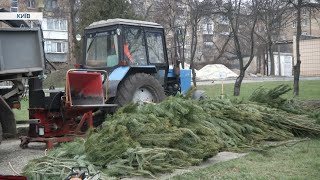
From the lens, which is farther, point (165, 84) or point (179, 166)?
point (165, 84)

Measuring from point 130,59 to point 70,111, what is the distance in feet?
8.28

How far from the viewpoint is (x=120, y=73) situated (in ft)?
35.1

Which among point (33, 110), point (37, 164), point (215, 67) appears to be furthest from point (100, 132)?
point (215, 67)

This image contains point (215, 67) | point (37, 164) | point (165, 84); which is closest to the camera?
point (37, 164)

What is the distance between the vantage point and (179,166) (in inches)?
259

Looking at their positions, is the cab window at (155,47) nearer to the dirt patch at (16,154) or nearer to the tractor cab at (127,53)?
the tractor cab at (127,53)

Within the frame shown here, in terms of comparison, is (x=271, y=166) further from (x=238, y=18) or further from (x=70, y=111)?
(x=238, y=18)

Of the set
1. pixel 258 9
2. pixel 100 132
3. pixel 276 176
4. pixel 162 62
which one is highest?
pixel 258 9

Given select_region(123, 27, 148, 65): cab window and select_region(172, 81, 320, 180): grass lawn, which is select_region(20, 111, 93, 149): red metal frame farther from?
select_region(172, 81, 320, 180): grass lawn

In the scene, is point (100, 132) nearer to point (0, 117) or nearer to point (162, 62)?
point (0, 117)

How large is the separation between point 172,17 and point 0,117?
85.1ft

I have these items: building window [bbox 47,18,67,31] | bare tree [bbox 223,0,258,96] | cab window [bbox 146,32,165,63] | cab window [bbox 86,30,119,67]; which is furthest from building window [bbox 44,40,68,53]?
cab window [bbox 146,32,165,63]

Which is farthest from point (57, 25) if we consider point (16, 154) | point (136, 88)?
point (16, 154)

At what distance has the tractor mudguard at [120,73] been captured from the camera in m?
10.4
